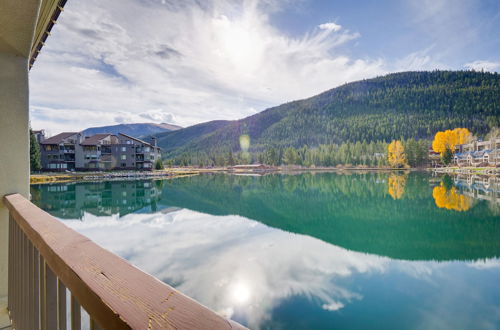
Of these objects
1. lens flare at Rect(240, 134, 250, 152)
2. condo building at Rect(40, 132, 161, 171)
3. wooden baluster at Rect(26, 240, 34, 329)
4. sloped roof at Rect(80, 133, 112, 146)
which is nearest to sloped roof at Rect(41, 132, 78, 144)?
condo building at Rect(40, 132, 161, 171)

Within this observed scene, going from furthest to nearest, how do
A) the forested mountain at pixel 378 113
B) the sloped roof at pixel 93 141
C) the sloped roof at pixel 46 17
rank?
the forested mountain at pixel 378 113, the sloped roof at pixel 93 141, the sloped roof at pixel 46 17

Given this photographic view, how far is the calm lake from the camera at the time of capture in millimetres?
5672

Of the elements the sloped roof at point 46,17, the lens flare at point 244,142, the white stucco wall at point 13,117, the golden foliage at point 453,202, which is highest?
the lens flare at point 244,142

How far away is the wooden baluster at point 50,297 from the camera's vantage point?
0.98m

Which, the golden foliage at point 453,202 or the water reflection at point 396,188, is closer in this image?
the golden foliage at point 453,202

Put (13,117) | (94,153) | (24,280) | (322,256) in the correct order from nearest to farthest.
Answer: (24,280) < (13,117) < (322,256) < (94,153)

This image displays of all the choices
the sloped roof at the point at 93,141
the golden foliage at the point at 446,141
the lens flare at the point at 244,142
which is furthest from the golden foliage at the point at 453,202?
the lens flare at the point at 244,142

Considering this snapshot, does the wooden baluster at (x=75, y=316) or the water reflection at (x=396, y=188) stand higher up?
the wooden baluster at (x=75, y=316)

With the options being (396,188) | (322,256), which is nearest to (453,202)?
(396,188)

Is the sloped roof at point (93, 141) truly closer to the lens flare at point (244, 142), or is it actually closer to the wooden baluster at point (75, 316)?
the wooden baluster at point (75, 316)

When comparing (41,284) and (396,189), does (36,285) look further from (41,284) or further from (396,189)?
(396,189)

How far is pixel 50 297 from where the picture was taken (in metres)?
0.99

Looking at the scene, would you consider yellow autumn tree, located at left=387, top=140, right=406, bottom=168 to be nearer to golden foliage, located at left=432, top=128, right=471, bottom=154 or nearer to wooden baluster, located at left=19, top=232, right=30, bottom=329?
golden foliage, located at left=432, top=128, right=471, bottom=154

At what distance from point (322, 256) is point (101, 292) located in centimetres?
972
